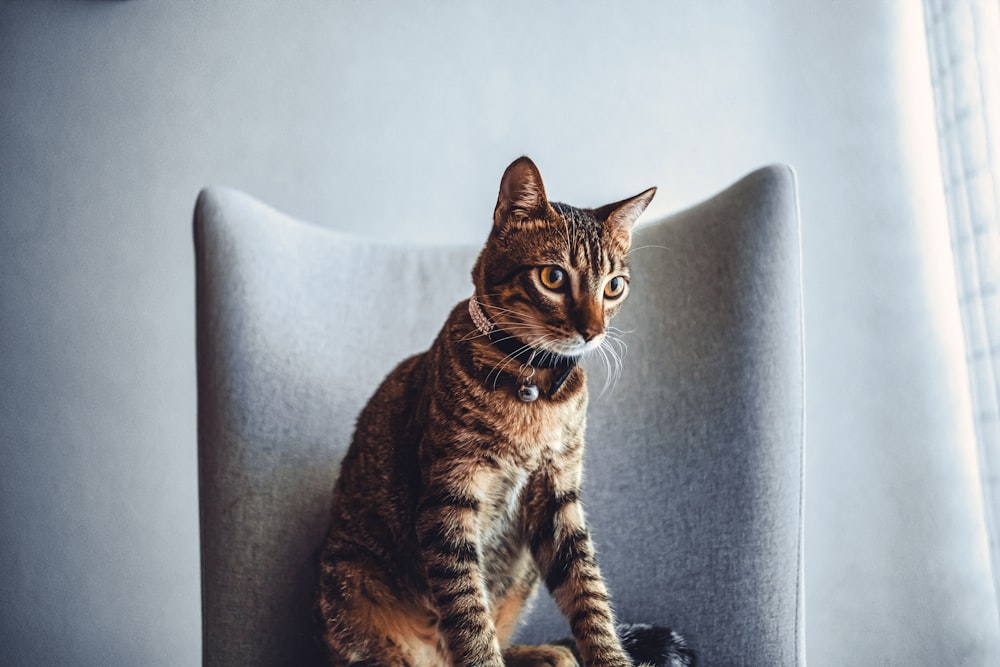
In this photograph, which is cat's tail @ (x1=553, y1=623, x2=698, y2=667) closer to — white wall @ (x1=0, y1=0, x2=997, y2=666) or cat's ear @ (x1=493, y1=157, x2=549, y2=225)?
cat's ear @ (x1=493, y1=157, x2=549, y2=225)

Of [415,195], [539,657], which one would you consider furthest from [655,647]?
[415,195]

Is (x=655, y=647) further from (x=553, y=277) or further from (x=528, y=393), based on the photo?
(x=553, y=277)

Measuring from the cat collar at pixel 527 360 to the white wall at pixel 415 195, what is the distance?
2.52 ft

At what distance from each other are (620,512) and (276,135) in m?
1.05

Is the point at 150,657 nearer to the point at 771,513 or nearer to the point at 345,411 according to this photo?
the point at 345,411

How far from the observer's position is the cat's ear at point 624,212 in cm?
75

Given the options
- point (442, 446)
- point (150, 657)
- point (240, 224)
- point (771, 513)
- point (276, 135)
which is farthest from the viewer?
point (276, 135)

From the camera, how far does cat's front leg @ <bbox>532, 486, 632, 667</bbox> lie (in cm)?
74

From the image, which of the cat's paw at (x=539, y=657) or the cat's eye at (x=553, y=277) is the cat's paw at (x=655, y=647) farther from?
the cat's eye at (x=553, y=277)

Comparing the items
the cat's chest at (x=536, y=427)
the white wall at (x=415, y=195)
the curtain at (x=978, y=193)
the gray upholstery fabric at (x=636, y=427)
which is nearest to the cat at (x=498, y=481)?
the cat's chest at (x=536, y=427)

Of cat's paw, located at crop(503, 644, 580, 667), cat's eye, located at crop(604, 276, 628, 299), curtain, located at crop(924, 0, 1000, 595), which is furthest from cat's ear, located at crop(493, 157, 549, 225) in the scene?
curtain, located at crop(924, 0, 1000, 595)

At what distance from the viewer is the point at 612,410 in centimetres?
105

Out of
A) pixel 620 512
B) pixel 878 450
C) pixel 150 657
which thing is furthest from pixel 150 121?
pixel 878 450

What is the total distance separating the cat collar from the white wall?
767 mm
